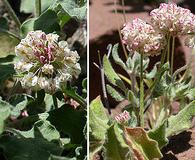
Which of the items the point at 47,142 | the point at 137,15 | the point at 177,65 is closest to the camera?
the point at 47,142

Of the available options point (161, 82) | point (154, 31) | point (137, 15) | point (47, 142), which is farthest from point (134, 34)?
point (137, 15)

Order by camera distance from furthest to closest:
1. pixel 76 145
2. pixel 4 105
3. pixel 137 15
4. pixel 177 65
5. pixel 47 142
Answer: pixel 137 15
pixel 177 65
pixel 76 145
pixel 47 142
pixel 4 105

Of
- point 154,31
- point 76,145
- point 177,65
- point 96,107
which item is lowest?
point 177,65

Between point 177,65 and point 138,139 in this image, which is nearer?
point 138,139

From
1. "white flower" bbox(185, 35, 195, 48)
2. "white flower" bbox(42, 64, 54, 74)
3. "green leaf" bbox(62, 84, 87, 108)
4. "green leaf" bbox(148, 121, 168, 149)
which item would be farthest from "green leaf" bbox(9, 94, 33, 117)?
"white flower" bbox(185, 35, 195, 48)

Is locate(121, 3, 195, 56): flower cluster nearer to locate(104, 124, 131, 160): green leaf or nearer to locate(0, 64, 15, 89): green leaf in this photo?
locate(104, 124, 131, 160): green leaf

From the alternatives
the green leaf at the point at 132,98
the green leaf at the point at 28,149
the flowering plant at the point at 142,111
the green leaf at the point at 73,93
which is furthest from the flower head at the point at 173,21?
the green leaf at the point at 28,149

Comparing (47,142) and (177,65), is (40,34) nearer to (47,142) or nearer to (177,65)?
(47,142)

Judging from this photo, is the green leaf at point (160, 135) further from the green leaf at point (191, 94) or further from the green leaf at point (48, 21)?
the green leaf at point (48, 21)
